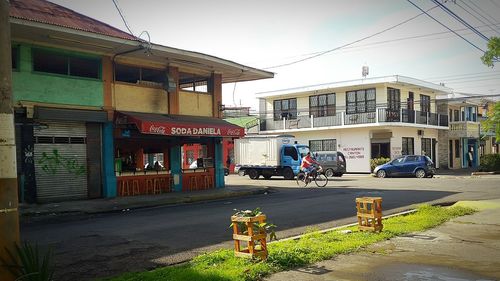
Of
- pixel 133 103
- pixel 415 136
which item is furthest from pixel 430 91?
pixel 133 103

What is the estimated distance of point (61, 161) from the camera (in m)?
16.6

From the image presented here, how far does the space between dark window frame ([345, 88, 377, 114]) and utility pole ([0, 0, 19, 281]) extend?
34.7 m

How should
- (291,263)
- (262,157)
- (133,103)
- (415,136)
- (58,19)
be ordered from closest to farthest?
(291,263), (58,19), (133,103), (262,157), (415,136)

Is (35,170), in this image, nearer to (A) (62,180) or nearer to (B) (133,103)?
(A) (62,180)

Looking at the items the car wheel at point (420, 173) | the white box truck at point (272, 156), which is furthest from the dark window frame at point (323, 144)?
the car wheel at point (420, 173)

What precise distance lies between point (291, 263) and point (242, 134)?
15.2m

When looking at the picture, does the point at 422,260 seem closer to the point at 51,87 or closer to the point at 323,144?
the point at 51,87

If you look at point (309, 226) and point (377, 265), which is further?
point (309, 226)

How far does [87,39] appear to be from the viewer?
16234 mm

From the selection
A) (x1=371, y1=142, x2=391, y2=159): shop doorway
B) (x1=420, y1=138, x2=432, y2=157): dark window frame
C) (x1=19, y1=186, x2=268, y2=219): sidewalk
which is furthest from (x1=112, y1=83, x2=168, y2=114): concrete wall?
(x1=420, y1=138, x2=432, y2=157): dark window frame

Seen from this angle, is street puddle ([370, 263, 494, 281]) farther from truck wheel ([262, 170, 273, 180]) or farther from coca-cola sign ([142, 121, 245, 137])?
truck wheel ([262, 170, 273, 180])

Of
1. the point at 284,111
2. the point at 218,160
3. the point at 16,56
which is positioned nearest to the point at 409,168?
the point at 218,160

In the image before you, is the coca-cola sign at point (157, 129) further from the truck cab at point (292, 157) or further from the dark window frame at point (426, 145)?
the dark window frame at point (426, 145)

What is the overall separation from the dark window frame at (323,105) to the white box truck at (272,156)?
9.65 meters
